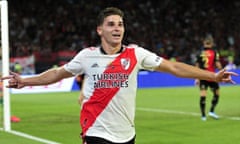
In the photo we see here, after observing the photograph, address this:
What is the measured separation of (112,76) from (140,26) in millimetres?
35919

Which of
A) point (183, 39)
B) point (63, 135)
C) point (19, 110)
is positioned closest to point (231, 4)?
point (183, 39)

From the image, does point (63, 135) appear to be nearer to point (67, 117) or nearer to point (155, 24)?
point (67, 117)

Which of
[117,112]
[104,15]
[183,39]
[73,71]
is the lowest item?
[183,39]

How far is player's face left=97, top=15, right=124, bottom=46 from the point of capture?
16.1ft

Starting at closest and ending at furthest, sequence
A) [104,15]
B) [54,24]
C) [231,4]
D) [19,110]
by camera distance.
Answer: [104,15] → [19,110] → [54,24] → [231,4]

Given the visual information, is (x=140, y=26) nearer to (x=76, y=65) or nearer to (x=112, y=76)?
(x=76, y=65)

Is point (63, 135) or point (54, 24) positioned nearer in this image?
point (63, 135)

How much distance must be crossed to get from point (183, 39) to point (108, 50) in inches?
1394

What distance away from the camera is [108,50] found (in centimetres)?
503

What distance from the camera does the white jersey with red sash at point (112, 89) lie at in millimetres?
4992

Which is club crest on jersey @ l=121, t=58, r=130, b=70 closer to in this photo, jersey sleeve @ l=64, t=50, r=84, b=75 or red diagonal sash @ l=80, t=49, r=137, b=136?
red diagonal sash @ l=80, t=49, r=137, b=136

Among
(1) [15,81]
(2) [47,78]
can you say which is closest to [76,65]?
(2) [47,78]

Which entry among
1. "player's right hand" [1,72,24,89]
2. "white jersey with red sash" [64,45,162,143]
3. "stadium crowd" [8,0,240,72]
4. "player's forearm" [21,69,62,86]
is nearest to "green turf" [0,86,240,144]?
"player's right hand" [1,72,24,89]

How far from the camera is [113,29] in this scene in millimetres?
4898
